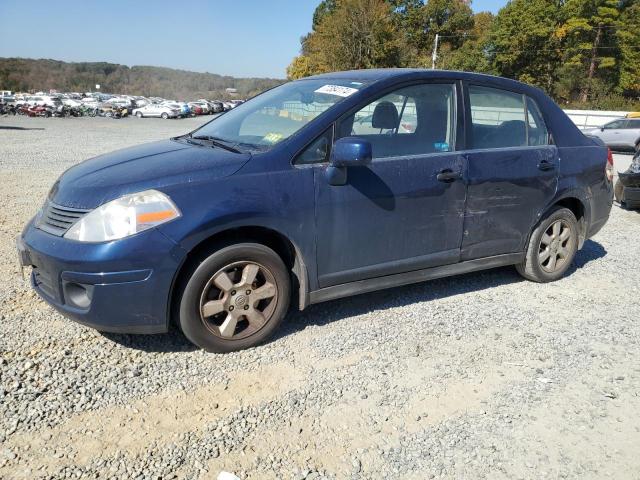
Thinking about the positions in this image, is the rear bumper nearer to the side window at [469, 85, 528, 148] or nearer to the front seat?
the side window at [469, 85, 528, 148]

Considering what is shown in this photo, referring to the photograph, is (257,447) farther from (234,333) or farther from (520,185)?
(520,185)

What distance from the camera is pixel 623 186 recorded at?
27.1 ft

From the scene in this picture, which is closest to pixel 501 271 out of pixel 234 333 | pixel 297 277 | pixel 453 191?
pixel 453 191

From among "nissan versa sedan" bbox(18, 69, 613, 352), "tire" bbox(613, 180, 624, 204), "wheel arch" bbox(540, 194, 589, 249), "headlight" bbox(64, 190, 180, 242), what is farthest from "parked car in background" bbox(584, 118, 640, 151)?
"headlight" bbox(64, 190, 180, 242)

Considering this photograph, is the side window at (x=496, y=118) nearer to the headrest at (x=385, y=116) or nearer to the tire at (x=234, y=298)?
the headrest at (x=385, y=116)

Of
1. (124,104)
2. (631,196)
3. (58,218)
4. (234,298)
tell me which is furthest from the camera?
(124,104)

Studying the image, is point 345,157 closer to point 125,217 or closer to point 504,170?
point 125,217

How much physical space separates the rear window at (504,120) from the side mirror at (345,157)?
4.04 feet

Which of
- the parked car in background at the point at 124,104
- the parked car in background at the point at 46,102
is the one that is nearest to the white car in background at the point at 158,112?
the parked car in background at the point at 124,104

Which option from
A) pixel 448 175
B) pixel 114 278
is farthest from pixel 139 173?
pixel 448 175

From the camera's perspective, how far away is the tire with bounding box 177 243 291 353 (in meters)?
3.10

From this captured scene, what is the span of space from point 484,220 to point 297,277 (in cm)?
166

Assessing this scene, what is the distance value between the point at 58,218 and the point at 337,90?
2049 millimetres

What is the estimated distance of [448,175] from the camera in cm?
387
